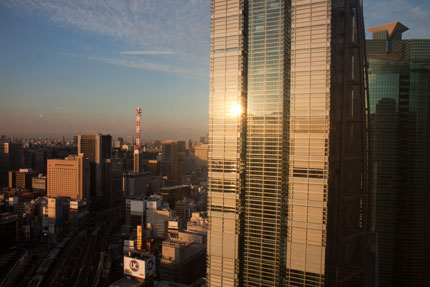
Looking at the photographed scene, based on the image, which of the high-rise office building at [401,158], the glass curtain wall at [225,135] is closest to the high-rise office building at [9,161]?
the glass curtain wall at [225,135]

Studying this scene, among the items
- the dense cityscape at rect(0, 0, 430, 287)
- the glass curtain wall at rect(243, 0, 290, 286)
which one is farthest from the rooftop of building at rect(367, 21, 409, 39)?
the glass curtain wall at rect(243, 0, 290, 286)

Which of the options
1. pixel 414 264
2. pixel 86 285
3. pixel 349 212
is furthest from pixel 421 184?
pixel 86 285

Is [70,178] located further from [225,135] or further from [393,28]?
[393,28]

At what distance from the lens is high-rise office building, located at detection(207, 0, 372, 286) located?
9.11m

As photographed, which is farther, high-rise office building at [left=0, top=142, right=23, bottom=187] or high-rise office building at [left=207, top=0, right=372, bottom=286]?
high-rise office building at [left=0, top=142, right=23, bottom=187]

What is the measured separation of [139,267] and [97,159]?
862 inches

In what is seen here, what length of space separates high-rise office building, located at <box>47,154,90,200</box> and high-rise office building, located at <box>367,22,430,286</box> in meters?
25.3

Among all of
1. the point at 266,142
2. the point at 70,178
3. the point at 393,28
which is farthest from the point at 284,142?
the point at 70,178

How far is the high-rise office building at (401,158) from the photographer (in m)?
14.8

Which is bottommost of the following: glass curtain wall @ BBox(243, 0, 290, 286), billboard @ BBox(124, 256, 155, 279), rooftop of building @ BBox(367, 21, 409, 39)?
billboard @ BBox(124, 256, 155, 279)

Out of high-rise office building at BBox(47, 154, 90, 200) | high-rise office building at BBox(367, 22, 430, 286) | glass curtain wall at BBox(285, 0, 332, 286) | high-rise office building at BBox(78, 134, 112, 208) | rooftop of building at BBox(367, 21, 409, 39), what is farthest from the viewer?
high-rise office building at BBox(78, 134, 112, 208)

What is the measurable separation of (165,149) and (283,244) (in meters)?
34.2

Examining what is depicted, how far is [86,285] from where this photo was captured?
614 inches

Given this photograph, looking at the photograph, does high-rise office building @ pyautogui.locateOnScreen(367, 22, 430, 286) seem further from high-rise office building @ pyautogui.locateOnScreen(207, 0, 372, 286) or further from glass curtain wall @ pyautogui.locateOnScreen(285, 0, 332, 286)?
glass curtain wall @ pyautogui.locateOnScreen(285, 0, 332, 286)
